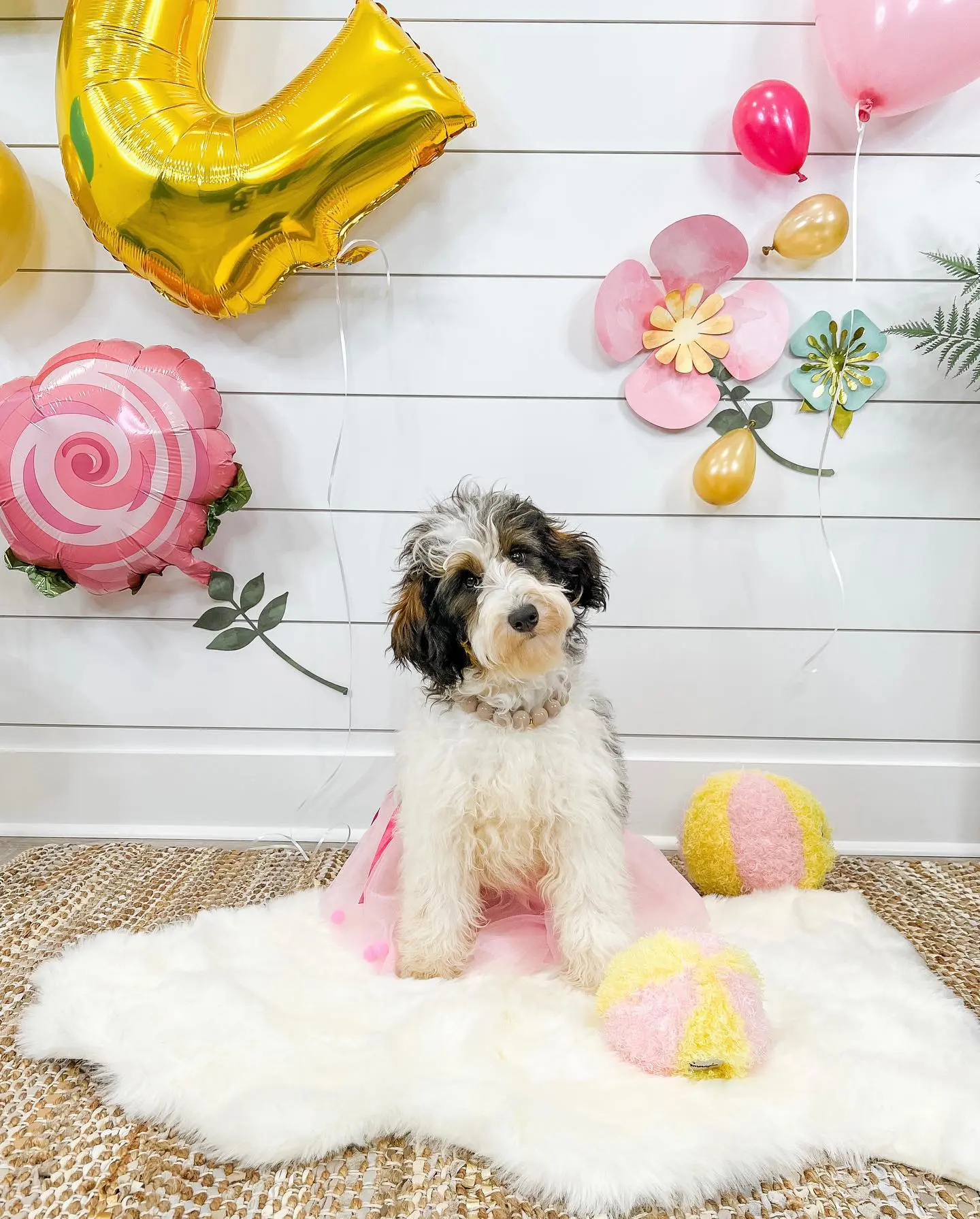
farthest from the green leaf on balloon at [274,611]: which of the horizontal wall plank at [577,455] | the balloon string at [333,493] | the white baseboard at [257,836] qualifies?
the white baseboard at [257,836]

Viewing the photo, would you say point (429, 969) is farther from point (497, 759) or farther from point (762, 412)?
point (762, 412)

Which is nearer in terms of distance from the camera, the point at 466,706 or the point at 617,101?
the point at 466,706

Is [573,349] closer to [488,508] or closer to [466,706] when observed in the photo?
[488,508]

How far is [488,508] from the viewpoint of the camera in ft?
4.95

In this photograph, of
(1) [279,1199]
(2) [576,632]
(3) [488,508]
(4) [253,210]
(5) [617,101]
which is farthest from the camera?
(5) [617,101]

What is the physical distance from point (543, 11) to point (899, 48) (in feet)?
2.65

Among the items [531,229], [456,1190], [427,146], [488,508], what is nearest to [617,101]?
[531,229]

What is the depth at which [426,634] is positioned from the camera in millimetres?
1508

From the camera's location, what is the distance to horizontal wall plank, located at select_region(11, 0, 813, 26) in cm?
199

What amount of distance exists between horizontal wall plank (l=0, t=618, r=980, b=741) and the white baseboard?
294 millimetres

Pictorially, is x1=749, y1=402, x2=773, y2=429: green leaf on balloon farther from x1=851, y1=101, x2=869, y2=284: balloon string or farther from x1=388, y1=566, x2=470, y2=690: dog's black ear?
x1=388, y1=566, x2=470, y2=690: dog's black ear

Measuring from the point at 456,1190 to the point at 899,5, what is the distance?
88.1 inches

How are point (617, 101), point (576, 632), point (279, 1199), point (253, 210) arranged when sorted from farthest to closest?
point (617, 101) → point (253, 210) → point (576, 632) → point (279, 1199)

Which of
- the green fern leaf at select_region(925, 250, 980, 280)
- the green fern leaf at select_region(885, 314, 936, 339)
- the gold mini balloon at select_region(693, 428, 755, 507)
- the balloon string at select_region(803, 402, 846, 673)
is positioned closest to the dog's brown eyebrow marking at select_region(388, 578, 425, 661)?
the gold mini balloon at select_region(693, 428, 755, 507)
